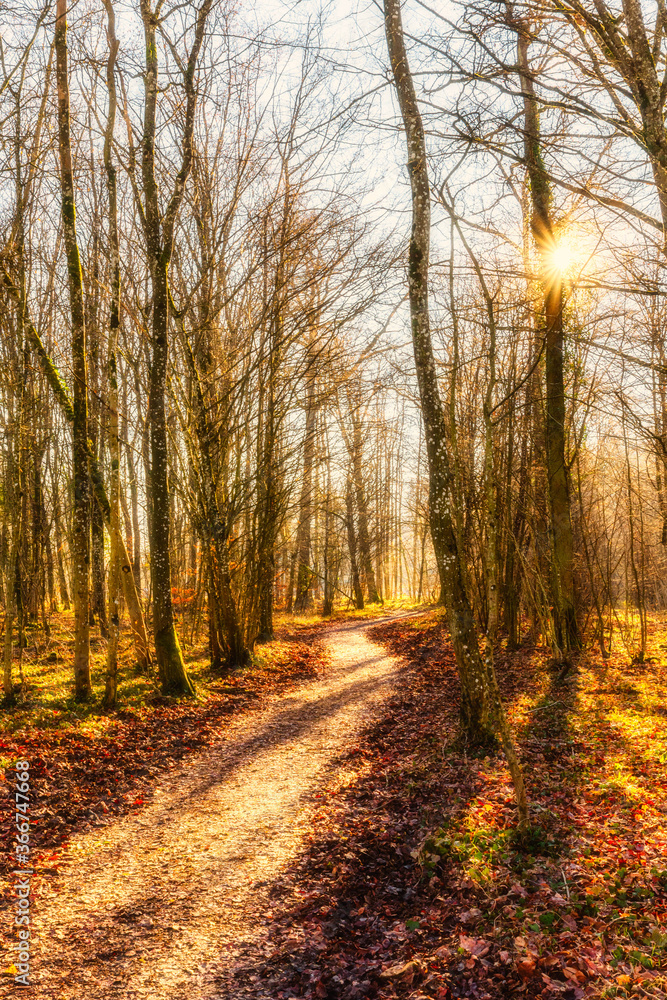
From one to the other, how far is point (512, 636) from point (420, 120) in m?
8.80

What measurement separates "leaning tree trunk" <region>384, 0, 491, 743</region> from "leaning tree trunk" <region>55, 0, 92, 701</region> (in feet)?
16.3

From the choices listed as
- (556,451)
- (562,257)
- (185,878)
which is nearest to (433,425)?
(556,451)

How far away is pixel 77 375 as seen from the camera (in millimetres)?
8617

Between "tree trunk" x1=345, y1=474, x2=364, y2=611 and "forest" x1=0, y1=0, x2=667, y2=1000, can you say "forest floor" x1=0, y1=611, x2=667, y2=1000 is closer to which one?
"forest" x1=0, y1=0, x2=667, y2=1000

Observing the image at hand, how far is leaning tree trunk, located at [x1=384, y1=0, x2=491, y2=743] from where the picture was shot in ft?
21.2

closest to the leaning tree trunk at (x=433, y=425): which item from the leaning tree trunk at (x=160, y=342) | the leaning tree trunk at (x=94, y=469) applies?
the leaning tree trunk at (x=160, y=342)

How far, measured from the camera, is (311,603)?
2759 cm

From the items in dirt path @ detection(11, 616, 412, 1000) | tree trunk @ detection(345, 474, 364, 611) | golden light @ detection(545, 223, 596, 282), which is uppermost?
golden light @ detection(545, 223, 596, 282)

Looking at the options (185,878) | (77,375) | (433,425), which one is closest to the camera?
(185,878)

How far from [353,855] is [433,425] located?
4.39m

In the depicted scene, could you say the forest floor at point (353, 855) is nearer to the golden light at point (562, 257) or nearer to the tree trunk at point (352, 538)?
the golden light at point (562, 257)

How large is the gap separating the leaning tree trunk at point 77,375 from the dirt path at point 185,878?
2.76 meters

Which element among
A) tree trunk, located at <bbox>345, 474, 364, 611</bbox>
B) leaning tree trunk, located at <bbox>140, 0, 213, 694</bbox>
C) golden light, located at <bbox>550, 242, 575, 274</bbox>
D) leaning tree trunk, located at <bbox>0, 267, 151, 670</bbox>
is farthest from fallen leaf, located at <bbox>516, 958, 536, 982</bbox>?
tree trunk, located at <bbox>345, 474, 364, 611</bbox>

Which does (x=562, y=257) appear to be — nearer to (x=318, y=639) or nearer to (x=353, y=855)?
(x=353, y=855)
